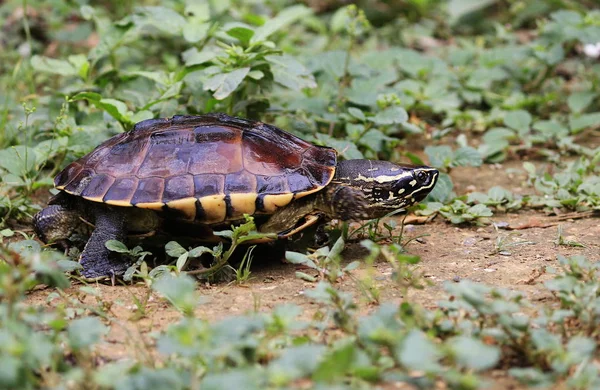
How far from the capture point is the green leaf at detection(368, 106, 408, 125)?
4.80m

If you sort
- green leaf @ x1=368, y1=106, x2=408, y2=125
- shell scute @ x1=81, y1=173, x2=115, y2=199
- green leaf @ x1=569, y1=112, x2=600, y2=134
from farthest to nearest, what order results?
1. green leaf @ x1=569, y1=112, x2=600, y2=134
2. green leaf @ x1=368, y1=106, x2=408, y2=125
3. shell scute @ x1=81, y1=173, x2=115, y2=199

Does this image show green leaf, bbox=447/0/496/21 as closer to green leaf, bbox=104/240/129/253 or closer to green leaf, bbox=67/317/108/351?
green leaf, bbox=104/240/129/253

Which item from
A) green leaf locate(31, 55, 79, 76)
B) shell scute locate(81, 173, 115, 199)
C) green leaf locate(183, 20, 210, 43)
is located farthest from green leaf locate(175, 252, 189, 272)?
green leaf locate(31, 55, 79, 76)

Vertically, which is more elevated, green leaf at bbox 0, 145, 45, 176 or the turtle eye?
the turtle eye

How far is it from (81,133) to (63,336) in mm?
2138

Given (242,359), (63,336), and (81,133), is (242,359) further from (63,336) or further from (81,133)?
(81,133)

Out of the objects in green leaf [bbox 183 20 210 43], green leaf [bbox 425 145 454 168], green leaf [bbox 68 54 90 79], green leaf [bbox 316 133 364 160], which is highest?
green leaf [bbox 183 20 210 43]

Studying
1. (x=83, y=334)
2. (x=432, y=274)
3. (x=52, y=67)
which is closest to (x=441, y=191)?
(x=432, y=274)

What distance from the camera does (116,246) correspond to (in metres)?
3.64

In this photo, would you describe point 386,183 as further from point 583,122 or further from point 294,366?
point 583,122

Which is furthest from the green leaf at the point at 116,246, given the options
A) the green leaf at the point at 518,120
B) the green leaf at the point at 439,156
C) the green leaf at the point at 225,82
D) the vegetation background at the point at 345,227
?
the green leaf at the point at 518,120

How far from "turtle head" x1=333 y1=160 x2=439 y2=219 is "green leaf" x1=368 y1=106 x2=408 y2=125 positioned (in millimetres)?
837

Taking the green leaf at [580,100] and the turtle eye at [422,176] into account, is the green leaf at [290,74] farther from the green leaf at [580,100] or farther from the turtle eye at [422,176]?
the green leaf at [580,100]

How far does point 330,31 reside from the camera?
26.1 feet
